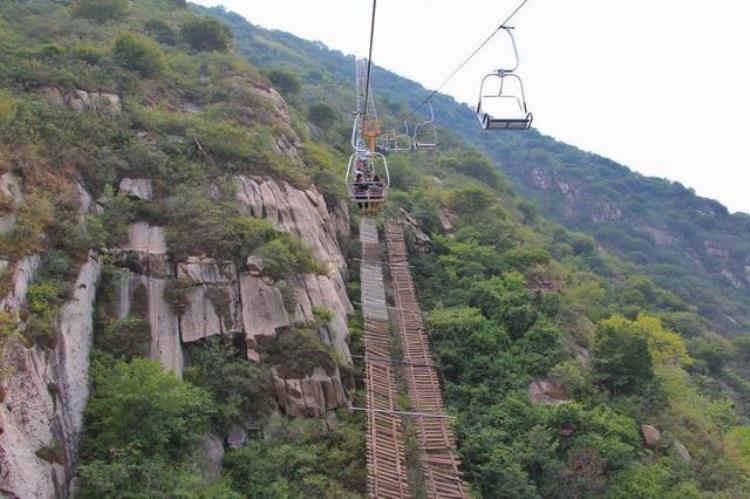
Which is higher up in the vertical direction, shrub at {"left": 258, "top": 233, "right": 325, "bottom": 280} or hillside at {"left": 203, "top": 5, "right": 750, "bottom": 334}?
hillside at {"left": 203, "top": 5, "right": 750, "bottom": 334}

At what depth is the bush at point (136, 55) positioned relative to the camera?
25.2 m

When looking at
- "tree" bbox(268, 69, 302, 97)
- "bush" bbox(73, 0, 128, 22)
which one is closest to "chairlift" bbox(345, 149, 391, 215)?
"bush" bbox(73, 0, 128, 22)

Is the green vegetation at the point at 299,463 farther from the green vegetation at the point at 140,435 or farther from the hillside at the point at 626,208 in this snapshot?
the hillside at the point at 626,208

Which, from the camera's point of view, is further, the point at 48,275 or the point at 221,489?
the point at 48,275

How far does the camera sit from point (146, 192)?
17594 mm

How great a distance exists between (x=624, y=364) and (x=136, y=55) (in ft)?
76.1

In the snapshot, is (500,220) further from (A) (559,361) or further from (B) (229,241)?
(B) (229,241)

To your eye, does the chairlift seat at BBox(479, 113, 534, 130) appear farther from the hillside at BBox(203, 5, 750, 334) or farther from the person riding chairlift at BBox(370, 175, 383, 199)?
the hillside at BBox(203, 5, 750, 334)

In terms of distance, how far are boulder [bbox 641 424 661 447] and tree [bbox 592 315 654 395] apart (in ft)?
4.63

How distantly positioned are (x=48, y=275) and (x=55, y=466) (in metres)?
4.48

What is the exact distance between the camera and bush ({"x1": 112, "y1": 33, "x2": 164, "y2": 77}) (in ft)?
82.7

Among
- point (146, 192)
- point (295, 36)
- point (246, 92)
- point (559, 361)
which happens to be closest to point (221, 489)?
point (146, 192)

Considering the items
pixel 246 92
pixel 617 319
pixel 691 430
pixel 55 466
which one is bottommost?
pixel 691 430

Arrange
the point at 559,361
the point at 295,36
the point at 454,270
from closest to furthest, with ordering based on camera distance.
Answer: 1. the point at 559,361
2. the point at 454,270
3. the point at 295,36
